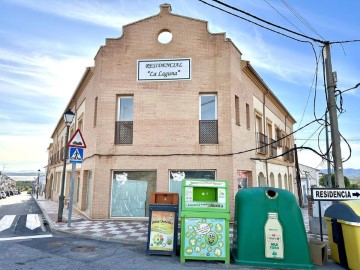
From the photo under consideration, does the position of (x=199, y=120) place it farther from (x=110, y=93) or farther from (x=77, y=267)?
(x=77, y=267)

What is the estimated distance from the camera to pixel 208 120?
34.6 feet

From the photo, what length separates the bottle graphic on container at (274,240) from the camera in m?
5.27

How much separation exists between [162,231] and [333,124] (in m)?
5.06

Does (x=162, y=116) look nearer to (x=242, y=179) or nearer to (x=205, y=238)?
(x=242, y=179)

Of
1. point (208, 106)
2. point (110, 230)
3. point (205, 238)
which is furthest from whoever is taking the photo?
point (208, 106)

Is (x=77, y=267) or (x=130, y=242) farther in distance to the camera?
(x=130, y=242)

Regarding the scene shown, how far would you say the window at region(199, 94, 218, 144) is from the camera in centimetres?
1045

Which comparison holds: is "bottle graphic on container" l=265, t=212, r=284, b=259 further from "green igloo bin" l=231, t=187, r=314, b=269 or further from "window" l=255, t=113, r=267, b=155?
"window" l=255, t=113, r=267, b=155

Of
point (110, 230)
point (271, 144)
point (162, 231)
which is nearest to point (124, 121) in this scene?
point (110, 230)

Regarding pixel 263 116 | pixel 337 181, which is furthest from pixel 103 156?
pixel 263 116

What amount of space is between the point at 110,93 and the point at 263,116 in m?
8.68

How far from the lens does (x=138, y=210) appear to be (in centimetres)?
1030

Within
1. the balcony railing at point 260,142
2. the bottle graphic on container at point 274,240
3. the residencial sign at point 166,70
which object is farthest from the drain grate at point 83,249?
the balcony railing at point 260,142

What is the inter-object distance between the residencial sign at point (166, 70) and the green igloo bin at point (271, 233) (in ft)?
21.5
